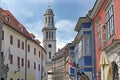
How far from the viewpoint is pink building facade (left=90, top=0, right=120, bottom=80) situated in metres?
19.8

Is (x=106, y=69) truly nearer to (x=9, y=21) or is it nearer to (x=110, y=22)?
(x=110, y=22)

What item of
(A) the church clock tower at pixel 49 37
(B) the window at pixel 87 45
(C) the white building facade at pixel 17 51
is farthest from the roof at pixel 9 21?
(A) the church clock tower at pixel 49 37

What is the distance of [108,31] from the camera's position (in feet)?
78.1

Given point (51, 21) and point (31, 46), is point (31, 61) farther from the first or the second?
point (51, 21)

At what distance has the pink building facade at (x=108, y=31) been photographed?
19.8 m

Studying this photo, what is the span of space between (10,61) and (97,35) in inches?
684

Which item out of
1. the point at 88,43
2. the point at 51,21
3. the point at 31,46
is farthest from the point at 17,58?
the point at 51,21

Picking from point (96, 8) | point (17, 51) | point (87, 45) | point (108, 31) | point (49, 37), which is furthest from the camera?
point (49, 37)

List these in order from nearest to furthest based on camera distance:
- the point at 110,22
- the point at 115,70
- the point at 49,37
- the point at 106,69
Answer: the point at 106,69, the point at 115,70, the point at 110,22, the point at 49,37

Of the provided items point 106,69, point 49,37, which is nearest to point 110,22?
point 106,69

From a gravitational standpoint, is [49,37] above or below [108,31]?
above

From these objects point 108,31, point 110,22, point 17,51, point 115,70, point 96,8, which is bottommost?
point 115,70

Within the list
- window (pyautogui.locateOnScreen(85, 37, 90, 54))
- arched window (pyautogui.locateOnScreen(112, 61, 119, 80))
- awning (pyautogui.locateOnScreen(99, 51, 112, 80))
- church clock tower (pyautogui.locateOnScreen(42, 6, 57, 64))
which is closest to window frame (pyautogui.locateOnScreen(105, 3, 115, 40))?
arched window (pyautogui.locateOnScreen(112, 61, 119, 80))

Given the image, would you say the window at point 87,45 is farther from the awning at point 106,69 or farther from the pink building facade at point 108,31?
the awning at point 106,69
